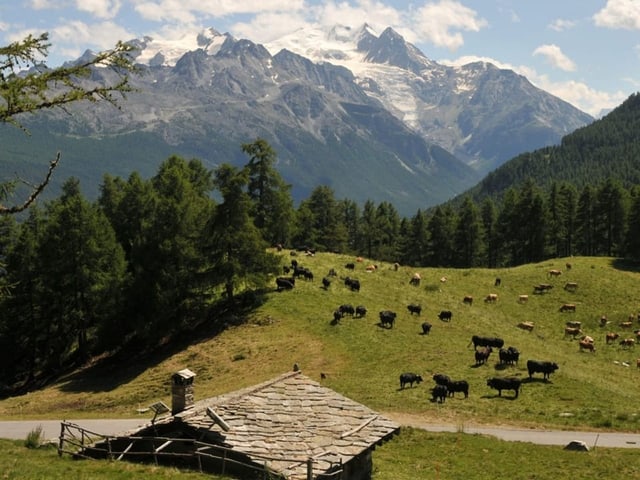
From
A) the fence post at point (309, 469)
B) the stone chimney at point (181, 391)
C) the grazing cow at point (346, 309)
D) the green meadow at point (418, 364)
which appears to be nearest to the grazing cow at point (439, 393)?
the green meadow at point (418, 364)

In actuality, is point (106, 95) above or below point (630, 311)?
Result: above

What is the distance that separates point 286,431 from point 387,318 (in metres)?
29.5

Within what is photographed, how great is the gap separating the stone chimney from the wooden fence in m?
1.58

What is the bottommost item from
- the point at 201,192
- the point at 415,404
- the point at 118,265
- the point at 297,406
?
the point at 415,404

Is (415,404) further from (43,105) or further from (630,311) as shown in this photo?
(630,311)

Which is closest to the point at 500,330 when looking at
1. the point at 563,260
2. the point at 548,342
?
the point at 548,342

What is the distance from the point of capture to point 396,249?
135375mm

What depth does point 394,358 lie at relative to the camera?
4541cm

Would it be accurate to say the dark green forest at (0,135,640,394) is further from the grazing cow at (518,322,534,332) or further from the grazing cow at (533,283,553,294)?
the grazing cow at (533,283,553,294)

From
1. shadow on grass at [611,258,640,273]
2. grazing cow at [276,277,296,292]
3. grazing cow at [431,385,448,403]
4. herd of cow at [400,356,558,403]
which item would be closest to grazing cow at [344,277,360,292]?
grazing cow at [276,277,296,292]

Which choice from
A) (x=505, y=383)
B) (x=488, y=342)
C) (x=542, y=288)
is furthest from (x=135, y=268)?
(x=542, y=288)

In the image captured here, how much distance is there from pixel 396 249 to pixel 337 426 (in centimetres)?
11248

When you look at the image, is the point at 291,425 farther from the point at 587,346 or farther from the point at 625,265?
the point at 625,265

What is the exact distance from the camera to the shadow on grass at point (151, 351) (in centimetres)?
5031
